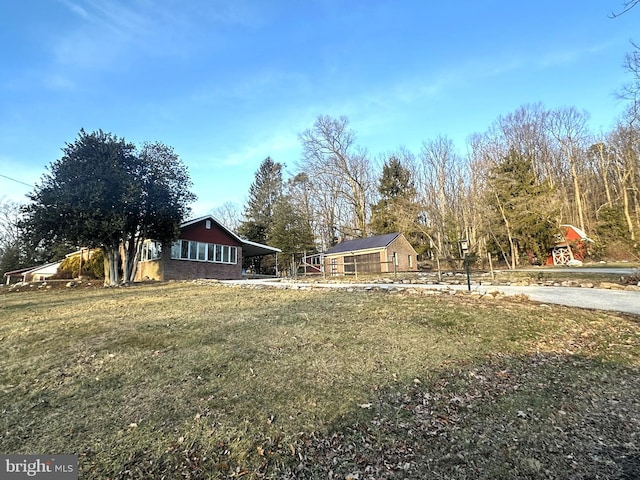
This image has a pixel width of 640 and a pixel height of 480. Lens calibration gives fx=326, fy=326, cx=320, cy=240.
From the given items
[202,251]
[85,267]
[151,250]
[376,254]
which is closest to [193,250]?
[202,251]

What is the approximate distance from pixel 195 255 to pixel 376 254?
15.3 metres

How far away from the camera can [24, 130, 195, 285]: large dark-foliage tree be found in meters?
15.4

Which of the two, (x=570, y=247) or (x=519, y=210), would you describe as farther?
(x=570, y=247)

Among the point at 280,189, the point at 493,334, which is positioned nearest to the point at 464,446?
the point at 493,334

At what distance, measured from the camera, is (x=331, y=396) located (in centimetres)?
350

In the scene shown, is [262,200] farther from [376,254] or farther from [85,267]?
[85,267]

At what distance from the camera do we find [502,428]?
297cm

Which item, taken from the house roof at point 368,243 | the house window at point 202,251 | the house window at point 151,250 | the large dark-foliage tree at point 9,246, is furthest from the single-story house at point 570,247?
the large dark-foliage tree at point 9,246

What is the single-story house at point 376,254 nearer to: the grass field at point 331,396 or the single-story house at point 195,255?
the single-story house at point 195,255

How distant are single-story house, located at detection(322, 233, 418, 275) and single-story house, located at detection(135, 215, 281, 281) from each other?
27.0ft

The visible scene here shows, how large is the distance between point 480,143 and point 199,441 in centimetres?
3882

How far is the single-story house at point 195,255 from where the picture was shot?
2206cm

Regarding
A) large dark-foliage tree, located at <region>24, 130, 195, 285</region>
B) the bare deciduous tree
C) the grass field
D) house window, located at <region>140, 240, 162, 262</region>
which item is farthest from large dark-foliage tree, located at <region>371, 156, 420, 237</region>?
the grass field

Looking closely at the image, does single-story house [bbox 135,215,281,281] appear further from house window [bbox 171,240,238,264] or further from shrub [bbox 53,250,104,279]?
shrub [bbox 53,250,104,279]
